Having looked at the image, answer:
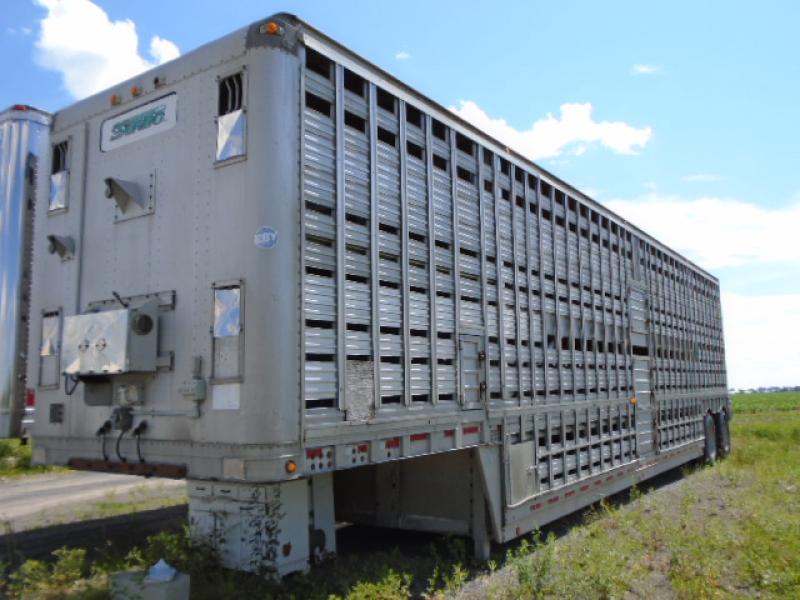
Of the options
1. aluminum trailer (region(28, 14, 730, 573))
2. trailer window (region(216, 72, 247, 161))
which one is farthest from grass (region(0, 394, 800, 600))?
trailer window (region(216, 72, 247, 161))

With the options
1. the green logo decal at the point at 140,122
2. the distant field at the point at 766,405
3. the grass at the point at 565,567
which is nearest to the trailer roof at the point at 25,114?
the green logo decal at the point at 140,122

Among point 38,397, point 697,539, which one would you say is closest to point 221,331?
point 38,397

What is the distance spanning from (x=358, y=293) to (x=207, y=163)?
152 cm

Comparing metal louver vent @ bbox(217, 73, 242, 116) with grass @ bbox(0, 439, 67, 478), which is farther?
grass @ bbox(0, 439, 67, 478)

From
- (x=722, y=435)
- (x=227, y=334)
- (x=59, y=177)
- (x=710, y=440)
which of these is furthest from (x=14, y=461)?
(x=722, y=435)

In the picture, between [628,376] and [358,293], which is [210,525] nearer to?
[358,293]

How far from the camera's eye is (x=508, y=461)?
7.01 metres

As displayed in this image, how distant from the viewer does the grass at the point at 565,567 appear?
5.07m

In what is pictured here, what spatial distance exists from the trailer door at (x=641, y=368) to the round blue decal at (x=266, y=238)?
25.0 ft

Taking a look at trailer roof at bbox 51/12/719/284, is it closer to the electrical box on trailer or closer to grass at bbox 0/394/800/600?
the electrical box on trailer

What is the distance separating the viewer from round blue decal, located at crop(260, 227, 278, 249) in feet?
15.0

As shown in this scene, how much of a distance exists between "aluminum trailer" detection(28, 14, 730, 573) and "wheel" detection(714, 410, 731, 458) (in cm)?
919

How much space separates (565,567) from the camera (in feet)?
20.4

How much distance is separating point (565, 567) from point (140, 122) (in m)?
5.55
